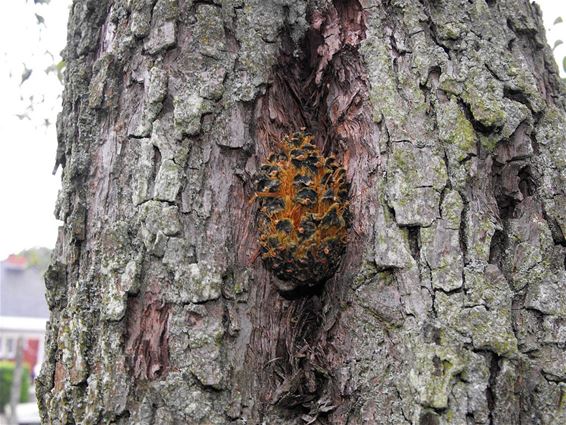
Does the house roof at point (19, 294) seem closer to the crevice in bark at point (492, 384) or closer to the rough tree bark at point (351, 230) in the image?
the rough tree bark at point (351, 230)

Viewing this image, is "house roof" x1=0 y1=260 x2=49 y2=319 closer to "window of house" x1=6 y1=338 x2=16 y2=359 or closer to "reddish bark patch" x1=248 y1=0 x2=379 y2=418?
"window of house" x1=6 y1=338 x2=16 y2=359

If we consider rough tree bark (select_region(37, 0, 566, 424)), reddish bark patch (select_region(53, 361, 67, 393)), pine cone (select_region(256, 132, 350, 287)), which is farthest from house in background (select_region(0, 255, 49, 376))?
pine cone (select_region(256, 132, 350, 287))

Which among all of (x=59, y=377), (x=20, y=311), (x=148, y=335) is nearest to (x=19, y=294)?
(x=20, y=311)

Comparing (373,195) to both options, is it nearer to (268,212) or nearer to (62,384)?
(268,212)

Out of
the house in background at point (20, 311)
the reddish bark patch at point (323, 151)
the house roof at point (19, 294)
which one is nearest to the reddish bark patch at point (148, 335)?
the reddish bark patch at point (323, 151)

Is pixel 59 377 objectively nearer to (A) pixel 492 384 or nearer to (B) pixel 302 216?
(B) pixel 302 216

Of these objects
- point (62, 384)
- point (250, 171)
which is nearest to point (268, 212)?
point (250, 171)
